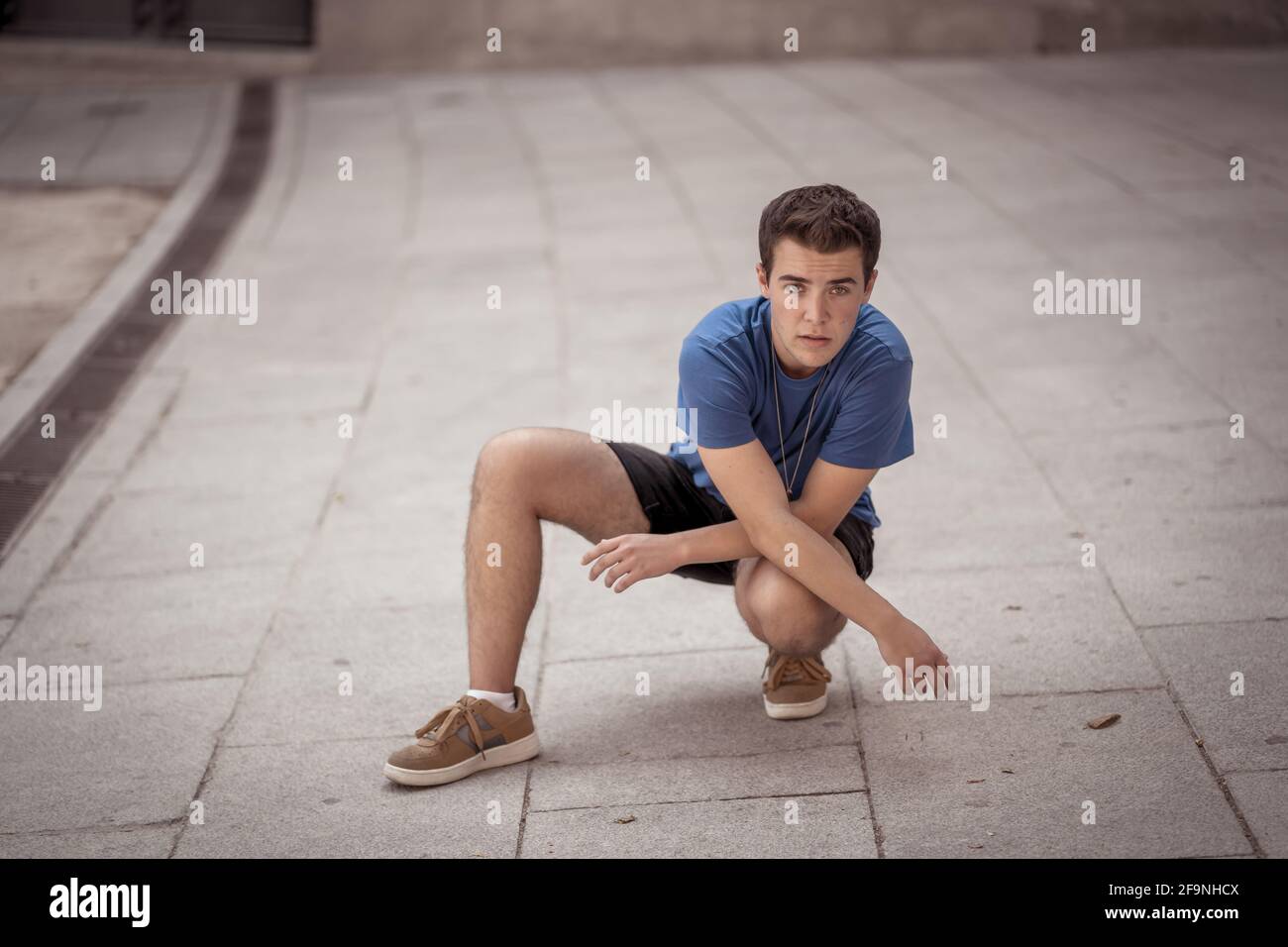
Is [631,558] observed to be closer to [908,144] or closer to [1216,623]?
[1216,623]

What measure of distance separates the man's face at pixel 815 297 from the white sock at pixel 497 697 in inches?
42.5

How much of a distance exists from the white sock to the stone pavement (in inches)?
6.7

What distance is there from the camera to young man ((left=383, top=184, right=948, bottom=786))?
10.4 ft

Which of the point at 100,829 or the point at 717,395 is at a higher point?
the point at 717,395

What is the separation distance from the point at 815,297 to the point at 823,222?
6.5 inches

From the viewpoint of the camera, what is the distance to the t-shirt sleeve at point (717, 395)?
3.21 m

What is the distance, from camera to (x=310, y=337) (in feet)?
23.6

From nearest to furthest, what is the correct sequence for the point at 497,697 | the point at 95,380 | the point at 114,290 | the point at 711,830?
the point at 711,830
the point at 497,697
the point at 95,380
the point at 114,290

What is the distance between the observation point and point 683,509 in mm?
3531

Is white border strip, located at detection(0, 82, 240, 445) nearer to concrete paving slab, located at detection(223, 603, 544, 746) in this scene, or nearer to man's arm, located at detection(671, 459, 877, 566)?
concrete paving slab, located at detection(223, 603, 544, 746)

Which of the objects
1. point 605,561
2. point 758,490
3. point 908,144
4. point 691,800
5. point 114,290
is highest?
point 908,144

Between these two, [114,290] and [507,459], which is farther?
[114,290]

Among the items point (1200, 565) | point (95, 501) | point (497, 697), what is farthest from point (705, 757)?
point (95, 501)

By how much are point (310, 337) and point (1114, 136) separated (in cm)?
614
